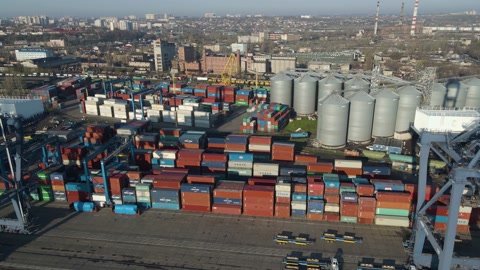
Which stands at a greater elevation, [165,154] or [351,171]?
[165,154]

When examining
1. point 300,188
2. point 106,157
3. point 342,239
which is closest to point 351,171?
point 300,188

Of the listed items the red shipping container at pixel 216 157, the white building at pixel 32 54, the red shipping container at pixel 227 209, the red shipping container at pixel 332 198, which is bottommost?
the red shipping container at pixel 227 209

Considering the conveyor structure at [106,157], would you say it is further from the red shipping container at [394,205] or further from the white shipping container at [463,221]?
the white shipping container at [463,221]

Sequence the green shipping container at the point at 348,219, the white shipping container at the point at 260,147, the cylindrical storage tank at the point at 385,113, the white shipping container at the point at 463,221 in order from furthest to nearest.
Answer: the cylindrical storage tank at the point at 385,113 → the white shipping container at the point at 260,147 → the green shipping container at the point at 348,219 → the white shipping container at the point at 463,221

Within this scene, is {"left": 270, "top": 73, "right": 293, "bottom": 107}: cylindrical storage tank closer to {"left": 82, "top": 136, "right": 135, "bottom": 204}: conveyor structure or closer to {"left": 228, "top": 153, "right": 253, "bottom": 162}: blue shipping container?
{"left": 228, "top": 153, "right": 253, "bottom": 162}: blue shipping container

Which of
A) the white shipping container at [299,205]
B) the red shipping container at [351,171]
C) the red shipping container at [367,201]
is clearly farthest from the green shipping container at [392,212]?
the red shipping container at [351,171]

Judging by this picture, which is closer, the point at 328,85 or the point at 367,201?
the point at 367,201

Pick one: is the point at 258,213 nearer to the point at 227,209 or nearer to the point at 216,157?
the point at 227,209
